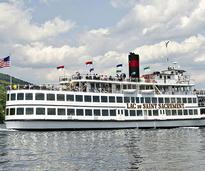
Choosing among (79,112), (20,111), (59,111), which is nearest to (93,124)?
(79,112)

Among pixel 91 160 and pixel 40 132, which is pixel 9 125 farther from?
pixel 91 160

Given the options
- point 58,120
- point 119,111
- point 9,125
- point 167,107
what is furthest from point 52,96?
point 167,107

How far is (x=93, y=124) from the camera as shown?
5053 centimetres

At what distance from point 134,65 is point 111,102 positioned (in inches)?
345

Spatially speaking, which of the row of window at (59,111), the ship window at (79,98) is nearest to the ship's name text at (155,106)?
the row of window at (59,111)

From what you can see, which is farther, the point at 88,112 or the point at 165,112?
the point at 165,112

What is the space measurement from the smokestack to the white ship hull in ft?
23.3

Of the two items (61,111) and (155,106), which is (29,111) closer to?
(61,111)

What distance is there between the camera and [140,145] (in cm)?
3178

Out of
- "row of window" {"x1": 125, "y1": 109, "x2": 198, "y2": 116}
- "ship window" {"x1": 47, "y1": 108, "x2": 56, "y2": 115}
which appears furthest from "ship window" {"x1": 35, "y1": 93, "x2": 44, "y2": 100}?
"row of window" {"x1": 125, "y1": 109, "x2": 198, "y2": 116}

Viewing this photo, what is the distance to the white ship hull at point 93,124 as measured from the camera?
46.2 metres

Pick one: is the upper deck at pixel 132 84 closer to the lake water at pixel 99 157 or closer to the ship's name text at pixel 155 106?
the ship's name text at pixel 155 106

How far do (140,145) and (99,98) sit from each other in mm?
20223

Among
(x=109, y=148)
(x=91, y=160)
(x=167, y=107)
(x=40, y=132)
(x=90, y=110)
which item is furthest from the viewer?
(x=167, y=107)
